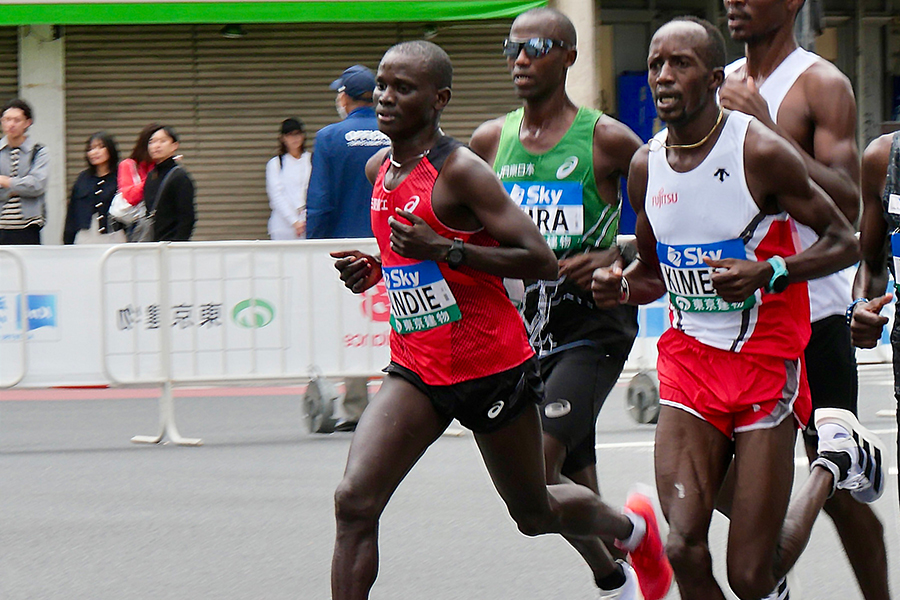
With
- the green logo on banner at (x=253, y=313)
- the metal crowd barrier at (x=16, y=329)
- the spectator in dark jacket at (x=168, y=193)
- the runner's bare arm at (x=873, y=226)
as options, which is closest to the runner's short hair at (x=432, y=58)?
the runner's bare arm at (x=873, y=226)

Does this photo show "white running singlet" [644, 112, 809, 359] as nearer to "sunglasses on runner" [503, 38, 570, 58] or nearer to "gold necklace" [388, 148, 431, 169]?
"gold necklace" [388, 148, 431, 169]

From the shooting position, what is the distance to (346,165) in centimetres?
912

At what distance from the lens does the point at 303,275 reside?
9.25 meters

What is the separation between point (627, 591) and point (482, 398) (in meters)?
1.16

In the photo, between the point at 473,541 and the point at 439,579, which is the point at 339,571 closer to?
the point at 439,579

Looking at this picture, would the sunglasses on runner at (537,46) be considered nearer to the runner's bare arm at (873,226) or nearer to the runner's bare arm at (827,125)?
the runner's bare arm at (827,125)

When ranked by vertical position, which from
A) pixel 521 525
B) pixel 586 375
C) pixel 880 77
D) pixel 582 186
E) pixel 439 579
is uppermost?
pixel 880 77

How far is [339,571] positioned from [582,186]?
1.66 metres

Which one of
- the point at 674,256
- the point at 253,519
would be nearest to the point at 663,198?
the point at 674,256

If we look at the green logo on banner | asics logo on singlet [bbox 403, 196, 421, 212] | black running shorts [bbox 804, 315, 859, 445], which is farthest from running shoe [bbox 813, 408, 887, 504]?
the green logo on banner

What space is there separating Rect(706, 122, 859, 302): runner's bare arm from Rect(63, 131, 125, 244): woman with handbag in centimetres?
803

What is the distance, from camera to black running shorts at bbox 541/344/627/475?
197 inches

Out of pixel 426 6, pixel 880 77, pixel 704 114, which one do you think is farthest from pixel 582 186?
pixel 880 77

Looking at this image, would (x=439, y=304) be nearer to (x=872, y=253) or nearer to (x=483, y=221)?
(x=483, y=221)
